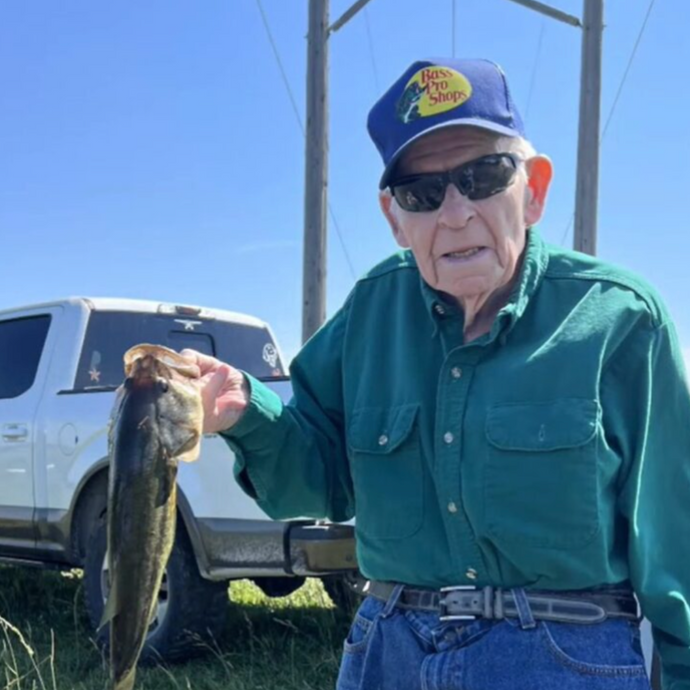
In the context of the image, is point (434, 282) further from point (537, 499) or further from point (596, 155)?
point (596, 155)

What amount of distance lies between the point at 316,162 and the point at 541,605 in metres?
6.05

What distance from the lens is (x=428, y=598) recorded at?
203cm

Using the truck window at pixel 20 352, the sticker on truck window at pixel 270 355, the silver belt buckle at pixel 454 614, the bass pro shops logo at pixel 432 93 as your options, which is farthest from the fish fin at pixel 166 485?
the sticker on truck window at pixel 270 355

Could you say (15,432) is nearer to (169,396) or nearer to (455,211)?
(169,396)

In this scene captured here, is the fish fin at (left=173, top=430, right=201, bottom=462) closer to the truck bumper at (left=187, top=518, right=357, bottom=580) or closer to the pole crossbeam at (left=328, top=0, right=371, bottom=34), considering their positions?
the truck bumper at (left=187, top=518, right=357, bottom=580)

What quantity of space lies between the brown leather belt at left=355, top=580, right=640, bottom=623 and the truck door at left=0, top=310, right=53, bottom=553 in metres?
4.82

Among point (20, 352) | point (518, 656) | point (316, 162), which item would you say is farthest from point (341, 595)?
point (518, 656)

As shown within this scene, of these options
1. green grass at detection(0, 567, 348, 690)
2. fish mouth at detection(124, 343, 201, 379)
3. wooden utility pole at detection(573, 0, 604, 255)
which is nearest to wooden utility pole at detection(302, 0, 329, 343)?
wooden utility pole at detection(573, 0, 604, 255)

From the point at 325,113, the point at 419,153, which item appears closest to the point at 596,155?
the point at 325,113

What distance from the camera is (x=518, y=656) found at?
1.89 meters

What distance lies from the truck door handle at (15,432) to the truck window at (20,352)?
0.23 metres

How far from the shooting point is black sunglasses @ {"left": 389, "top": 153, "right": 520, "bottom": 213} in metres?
2.06

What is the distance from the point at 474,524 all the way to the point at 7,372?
5472 mm

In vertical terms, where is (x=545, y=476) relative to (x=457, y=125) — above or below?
below
